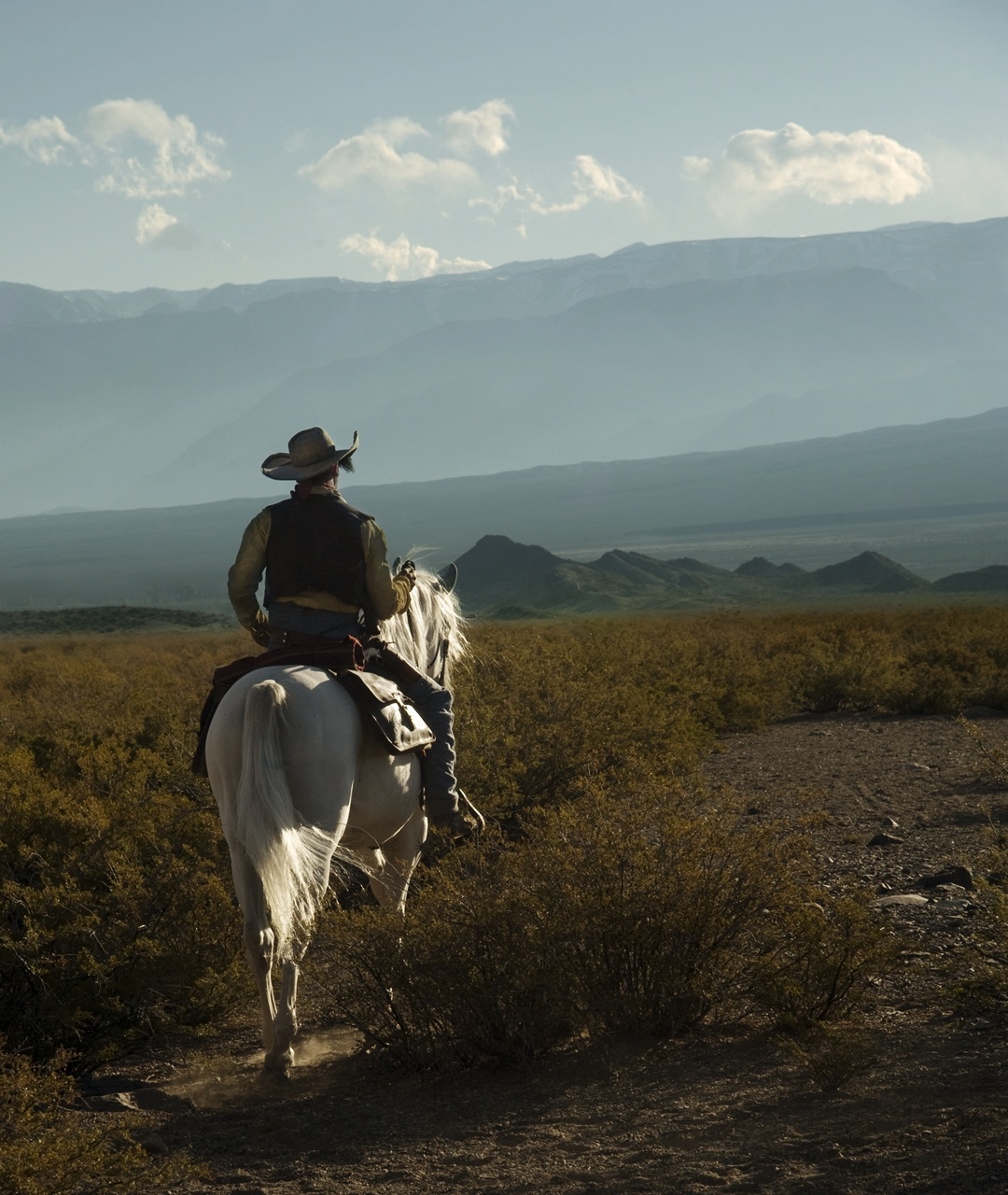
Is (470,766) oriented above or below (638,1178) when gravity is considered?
above

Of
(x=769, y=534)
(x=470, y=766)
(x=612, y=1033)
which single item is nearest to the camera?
→ (x=612, y=1033)

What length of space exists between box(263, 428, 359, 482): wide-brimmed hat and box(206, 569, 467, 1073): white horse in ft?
3.39

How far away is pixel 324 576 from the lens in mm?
6156

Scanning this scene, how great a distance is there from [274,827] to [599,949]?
1.39 metres

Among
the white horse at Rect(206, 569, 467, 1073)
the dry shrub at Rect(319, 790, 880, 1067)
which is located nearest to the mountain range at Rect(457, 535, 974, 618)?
the white horse at Rect(206, 569, 467, 1073)

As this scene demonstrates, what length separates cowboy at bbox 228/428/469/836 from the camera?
6.15 meters

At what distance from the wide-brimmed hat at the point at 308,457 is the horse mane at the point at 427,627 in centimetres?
81

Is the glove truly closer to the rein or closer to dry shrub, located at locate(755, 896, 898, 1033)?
the rein

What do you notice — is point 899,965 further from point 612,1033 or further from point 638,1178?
point 638,1178

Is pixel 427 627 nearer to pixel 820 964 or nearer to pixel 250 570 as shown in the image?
pixel 250 570

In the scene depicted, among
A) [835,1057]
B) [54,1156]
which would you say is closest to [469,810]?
[835,1057]

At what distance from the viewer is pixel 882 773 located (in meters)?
12.5

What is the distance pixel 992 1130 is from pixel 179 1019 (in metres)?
3.65

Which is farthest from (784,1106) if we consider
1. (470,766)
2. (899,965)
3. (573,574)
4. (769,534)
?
(769,534)
